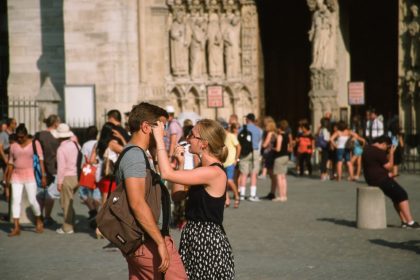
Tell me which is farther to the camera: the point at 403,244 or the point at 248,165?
the point at 248,165

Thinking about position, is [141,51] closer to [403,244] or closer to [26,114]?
[26,114]

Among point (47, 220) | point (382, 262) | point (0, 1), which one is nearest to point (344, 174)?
point (47, 220)

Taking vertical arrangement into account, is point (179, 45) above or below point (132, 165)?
above

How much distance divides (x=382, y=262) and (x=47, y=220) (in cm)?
623

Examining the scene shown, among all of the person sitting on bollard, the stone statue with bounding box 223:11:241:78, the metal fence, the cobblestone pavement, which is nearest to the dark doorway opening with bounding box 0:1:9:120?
the metal fence

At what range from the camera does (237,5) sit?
94.6ft

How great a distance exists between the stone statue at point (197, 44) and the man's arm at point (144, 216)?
884 inches

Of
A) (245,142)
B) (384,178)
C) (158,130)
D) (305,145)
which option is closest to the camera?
(158,130)

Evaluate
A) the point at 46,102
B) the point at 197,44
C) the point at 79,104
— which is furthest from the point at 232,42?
the point at 46,102

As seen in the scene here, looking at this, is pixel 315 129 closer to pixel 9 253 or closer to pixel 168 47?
pixel 168 47

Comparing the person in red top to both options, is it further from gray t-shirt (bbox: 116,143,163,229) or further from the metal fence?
the metal fence

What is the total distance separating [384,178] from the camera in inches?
550

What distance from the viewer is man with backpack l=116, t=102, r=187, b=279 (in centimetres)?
611

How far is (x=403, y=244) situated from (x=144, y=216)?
22.9 feet
